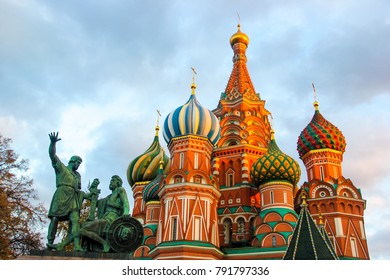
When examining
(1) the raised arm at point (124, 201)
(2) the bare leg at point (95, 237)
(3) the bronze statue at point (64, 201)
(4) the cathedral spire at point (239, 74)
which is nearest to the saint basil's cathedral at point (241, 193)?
→ (4) the cathedral spire at point (239, 74)

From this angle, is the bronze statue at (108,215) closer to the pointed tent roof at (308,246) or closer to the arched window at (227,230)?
the pointed tent roof at (308,246)

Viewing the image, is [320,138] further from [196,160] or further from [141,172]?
[141,172]

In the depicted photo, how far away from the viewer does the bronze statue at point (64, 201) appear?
31.0 feet

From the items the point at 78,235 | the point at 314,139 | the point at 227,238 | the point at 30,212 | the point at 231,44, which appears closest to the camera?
the point at 78,235

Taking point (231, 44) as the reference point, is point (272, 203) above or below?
below

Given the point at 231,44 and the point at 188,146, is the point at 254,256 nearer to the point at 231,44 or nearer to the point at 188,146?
the point at 188,146

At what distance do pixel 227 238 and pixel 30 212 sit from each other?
13713 mm

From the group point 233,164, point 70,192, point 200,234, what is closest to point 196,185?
point 200,234

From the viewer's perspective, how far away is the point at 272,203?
80.4 feet

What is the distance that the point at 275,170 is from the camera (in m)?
25.0

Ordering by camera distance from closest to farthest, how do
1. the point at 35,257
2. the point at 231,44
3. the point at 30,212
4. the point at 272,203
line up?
the point at 35,257 → the point at 30,212 → the point at 272,203 → the point at 231,44

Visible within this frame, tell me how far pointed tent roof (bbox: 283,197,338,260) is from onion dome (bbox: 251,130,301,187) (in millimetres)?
7909

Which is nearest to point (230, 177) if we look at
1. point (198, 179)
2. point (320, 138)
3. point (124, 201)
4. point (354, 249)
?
point (198, 179)

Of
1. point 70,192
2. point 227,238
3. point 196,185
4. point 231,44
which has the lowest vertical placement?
point 70,192
